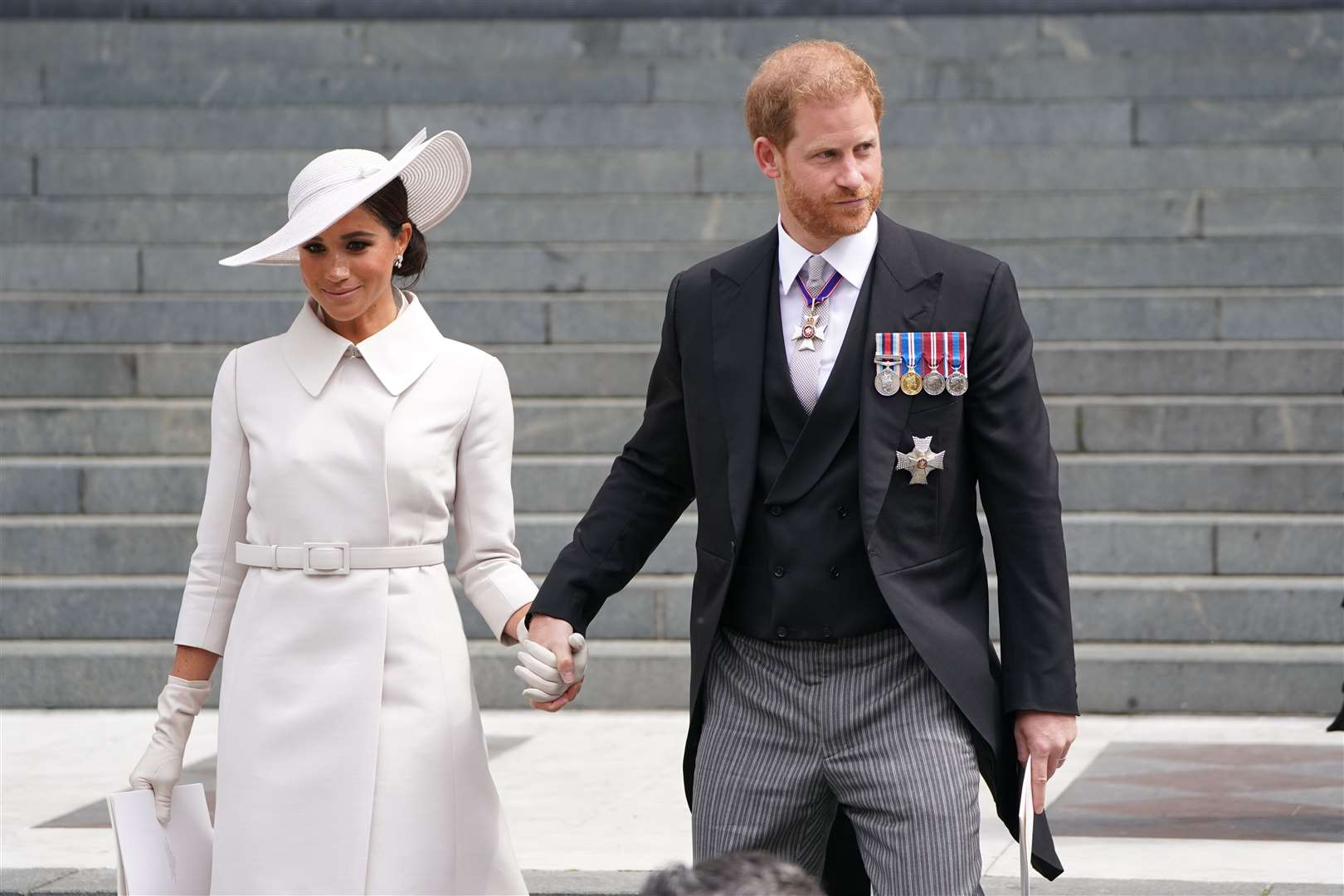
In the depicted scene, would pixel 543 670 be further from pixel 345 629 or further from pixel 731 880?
pixel 731 880

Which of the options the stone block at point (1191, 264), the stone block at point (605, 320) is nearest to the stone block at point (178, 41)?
the stone block at point (605, 320)

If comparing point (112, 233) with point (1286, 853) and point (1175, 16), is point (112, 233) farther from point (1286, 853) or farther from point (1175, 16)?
point (1286, 853)

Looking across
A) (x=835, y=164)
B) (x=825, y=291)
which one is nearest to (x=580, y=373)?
(x=825, y=291)

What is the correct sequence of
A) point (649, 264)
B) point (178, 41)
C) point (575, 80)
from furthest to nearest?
point (178, 41), point (575, 80), point (649, 264)

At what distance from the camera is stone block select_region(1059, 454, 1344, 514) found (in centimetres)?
919

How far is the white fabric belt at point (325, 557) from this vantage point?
372cm

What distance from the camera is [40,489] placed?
9672 mm

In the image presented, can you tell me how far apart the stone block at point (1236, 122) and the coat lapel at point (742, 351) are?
9.16 metres

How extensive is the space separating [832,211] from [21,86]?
36.6 ft

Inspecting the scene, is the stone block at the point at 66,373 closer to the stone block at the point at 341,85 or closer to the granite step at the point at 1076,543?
the granite step at the point at 1076,543

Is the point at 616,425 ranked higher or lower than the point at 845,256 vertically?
lower

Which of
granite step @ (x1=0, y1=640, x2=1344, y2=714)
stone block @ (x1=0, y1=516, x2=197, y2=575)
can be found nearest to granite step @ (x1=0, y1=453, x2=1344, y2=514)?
stone block @ (x1=0, y1=516, x2=197, y2=575)

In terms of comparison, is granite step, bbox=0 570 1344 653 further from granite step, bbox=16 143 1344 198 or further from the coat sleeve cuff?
the coat sleeve cuff

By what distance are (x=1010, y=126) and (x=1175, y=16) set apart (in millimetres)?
2300
